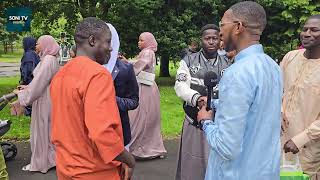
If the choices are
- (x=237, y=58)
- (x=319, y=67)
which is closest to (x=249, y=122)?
(x=237, y=58)

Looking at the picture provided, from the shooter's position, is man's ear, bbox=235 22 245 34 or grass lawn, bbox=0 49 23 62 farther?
grass lawn, bbox=0 49 23 62

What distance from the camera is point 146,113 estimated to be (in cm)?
808

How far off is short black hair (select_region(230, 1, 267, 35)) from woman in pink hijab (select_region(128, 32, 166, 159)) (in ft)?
16.6

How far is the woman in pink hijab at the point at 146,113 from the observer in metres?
7.91

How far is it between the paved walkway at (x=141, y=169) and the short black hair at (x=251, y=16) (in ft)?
14.0

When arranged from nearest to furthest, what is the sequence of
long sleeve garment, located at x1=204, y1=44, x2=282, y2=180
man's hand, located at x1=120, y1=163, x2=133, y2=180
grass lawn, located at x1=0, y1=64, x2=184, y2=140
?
long sleeve garment, located at x1=204, y1=44, x2=282, y2=180, man's hand, located at x1=120, y1=163, x2=133, y2=180, grass lawn, located at x1=0, y1=64, x2=184, y2=140

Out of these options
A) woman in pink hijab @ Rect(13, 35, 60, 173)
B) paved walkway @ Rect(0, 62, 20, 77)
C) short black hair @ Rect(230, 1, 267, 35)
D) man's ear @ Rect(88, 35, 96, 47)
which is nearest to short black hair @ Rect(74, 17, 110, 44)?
man's ear @ Rect(88, 35, 96, 47)

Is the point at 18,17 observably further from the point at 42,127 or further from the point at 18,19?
the point at 42,127

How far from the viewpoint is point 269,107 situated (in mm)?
2750

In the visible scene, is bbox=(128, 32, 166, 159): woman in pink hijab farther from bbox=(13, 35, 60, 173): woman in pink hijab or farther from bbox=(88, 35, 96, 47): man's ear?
bbox=(88, 35, 96, 47): man's ear

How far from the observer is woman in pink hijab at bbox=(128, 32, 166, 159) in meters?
7.91

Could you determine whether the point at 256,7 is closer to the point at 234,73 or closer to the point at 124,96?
the point at 234,73

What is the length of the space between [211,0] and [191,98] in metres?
13.8

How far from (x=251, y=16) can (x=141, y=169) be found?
4.80m
